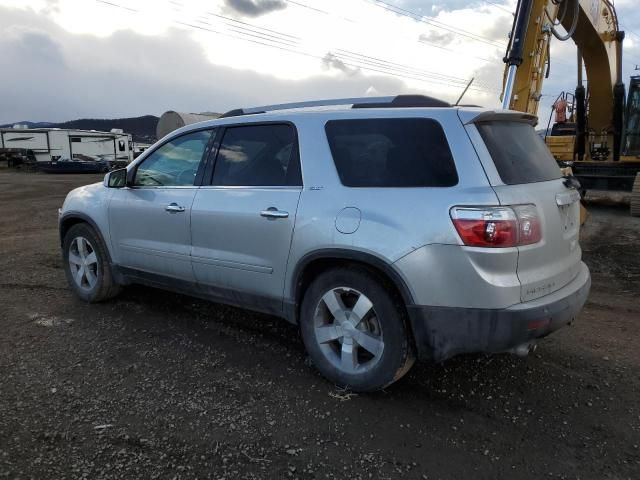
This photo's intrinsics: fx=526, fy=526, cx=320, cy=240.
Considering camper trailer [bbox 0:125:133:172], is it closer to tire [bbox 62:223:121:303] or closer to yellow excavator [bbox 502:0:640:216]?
yellow excavator [bbox 502:0:640:216]

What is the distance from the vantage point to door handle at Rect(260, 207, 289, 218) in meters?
3.53

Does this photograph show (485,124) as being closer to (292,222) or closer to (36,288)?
(292,222)

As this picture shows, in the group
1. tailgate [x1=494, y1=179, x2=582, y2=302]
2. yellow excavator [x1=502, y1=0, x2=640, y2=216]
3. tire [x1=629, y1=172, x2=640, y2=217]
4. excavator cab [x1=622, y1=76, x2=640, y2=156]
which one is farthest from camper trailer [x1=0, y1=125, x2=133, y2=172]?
tailgate [x1=494, y1=179, x2=582, y2=302]

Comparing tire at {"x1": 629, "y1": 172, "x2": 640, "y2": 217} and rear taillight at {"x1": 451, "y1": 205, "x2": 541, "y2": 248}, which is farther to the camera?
tire at {"x1": 629, "y1": 172, "x2": 640, "y2": 217}

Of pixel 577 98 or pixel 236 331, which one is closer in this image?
pixel 236 331

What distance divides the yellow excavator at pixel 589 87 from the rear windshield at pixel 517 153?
552 cm

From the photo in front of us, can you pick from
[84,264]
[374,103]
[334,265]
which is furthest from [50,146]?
[334,265]

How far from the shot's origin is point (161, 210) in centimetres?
435

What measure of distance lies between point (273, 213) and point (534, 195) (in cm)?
165

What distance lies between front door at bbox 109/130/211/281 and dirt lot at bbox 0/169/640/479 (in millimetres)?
589

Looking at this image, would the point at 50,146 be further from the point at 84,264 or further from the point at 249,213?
the point at 249,213

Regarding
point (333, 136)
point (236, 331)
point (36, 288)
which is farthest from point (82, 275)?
point (333, 136)

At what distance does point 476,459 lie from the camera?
2.76m

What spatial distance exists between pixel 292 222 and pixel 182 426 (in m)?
1.41
